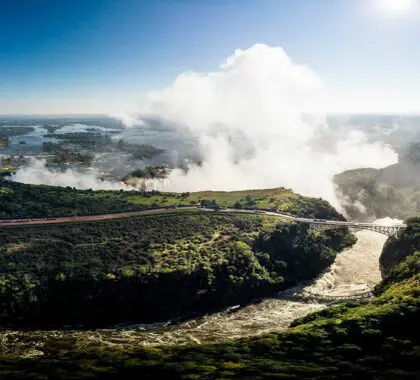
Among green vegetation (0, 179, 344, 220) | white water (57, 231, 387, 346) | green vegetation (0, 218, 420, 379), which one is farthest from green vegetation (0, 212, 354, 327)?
green vegetation (0, 179, 344, 220)

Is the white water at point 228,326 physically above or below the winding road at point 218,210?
below

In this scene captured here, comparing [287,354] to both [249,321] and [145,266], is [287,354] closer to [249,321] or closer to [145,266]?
[249,321]

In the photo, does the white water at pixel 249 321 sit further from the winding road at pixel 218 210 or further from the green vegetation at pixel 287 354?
the winding road at pixel 218 210

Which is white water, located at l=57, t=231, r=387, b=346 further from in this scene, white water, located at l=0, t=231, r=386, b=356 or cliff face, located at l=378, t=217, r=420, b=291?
cliff face, located at l=378, t=217, r=420, b=291

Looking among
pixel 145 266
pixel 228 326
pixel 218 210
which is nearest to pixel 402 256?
pixel 228 326

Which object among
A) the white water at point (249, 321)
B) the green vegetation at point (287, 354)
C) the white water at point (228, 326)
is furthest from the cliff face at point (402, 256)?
the green vegetation at point (287, 354)

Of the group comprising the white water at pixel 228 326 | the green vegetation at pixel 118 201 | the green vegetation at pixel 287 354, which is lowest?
the white water at pixel 228 326
